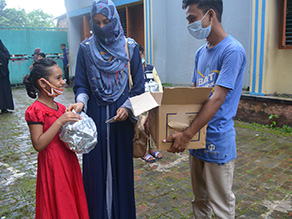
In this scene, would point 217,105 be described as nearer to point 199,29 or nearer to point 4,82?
point 199,29

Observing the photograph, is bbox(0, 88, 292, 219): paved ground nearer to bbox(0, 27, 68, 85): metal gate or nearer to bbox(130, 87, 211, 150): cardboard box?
bbox(130, 87, 211, 150): cardboard box

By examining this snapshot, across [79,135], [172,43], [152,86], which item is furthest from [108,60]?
[172,43]

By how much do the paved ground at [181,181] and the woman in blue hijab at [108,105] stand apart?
69 centimetres

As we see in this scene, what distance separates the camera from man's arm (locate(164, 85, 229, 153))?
5.87 ft

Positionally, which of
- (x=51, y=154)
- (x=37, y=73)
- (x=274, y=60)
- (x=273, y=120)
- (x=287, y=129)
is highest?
(x=274, y=60)

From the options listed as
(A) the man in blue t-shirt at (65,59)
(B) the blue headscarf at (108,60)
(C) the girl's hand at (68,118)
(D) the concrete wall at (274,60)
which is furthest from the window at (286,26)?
(A) the man in blue t-shirt at (65,59)

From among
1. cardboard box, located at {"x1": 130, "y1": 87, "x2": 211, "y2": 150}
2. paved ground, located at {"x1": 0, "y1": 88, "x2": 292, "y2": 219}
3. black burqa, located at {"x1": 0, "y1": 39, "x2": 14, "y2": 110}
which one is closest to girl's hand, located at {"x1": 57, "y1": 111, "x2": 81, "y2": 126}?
cardboard box, located at {"x1": 130, "y1": 87, "x2": 211, "y2": 150}

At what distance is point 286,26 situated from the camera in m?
5.65

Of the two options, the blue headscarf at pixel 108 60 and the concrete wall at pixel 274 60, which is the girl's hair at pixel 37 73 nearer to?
the blue headscarf at pixel 108 60

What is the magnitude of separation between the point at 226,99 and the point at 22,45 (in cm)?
1376

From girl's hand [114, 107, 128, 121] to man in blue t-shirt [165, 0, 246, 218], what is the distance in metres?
0.46

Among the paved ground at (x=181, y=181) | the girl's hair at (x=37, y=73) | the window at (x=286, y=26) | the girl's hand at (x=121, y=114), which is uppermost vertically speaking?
the window at (x=286, y=26)

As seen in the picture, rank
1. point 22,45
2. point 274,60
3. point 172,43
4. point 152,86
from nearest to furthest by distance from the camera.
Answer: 1. point 152,86
2. point 274,60
3. point 172,43
4. point 22,45

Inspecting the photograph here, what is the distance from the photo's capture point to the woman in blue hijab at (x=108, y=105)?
2.21 m
